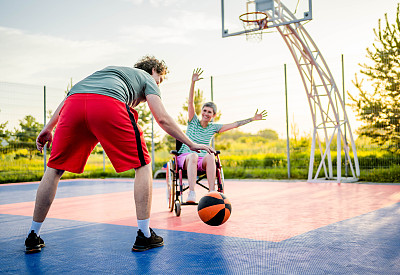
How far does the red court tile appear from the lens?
9.26ft

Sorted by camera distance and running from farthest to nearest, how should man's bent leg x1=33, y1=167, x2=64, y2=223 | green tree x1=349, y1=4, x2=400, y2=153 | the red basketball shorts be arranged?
green tree x1=349, y1=4, x2=400, y2=153, man's bent leg x1=33, y1=167, x2=64, y2=223, the red basketball shorts

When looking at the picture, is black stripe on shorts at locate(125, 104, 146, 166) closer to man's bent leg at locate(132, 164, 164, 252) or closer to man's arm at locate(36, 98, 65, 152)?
man's bent leg at locate(132, 164, 164, 252)

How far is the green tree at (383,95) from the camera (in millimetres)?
6603

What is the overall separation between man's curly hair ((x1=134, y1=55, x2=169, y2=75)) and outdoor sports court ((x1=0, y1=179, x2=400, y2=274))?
111 cm

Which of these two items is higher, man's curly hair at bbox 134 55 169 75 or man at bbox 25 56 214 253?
man's curly hair at bbox 134 55 169 75

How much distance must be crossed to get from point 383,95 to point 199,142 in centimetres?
453

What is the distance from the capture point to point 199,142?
3.74m

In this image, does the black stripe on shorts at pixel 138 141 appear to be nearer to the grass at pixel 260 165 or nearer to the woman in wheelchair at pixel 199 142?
the woman in wheelchair at pixel 199 142

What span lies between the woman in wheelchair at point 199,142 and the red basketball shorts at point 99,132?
1.27 metres

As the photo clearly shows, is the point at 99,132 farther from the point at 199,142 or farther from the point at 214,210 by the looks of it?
the point at 199,142

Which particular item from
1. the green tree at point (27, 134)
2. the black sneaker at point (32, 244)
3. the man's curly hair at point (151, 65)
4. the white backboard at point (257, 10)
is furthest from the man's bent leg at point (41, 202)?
the green tree at point (27, 134)

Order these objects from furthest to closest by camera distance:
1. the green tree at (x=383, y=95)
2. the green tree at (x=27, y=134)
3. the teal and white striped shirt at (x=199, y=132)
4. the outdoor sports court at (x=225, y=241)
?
the green tree at (x=27, y=134)
the green tree at (x=383, y=95)
the teal and white striped shirt at (x=199, y=132)
the outdoor sports court at (x=225, y=241)

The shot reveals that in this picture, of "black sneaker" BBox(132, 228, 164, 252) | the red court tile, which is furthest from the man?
the red court tile

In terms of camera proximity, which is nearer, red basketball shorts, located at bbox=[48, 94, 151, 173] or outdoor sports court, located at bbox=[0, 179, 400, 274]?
outdoor sports court, located at bbox=[0, 179, 400, 274]
